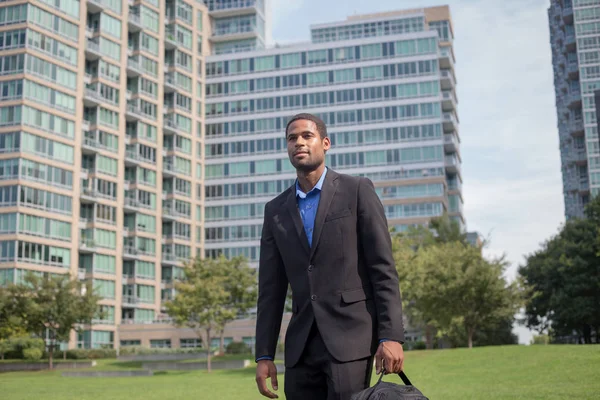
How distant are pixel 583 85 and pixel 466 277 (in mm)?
64332

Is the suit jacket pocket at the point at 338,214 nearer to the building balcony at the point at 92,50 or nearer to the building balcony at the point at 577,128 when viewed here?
the building balcony at the point at 92,50

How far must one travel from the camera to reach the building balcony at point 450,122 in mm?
99562

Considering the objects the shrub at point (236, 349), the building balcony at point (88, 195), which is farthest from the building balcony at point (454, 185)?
the building balcony at point (88, 195)

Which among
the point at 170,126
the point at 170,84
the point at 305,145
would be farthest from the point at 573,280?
the point at 305,145

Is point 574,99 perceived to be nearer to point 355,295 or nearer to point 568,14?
point 568,14

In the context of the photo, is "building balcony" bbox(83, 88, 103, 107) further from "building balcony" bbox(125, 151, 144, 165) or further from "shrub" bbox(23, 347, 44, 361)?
"shrub" bbox(23, 347, 44, 361)

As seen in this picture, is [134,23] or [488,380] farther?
[134,23]

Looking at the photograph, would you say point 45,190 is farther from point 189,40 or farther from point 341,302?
point 341,302

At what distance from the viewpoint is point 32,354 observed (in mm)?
57938

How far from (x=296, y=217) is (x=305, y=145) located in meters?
0.50

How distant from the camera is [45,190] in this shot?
75875mm

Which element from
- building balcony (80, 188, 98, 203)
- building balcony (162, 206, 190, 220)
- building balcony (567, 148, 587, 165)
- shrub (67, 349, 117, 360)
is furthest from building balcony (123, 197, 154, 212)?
building balcony (567, 148, 587, 165)

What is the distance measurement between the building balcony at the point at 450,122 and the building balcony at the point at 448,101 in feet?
3.42

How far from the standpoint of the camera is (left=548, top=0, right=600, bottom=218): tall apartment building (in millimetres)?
98250
